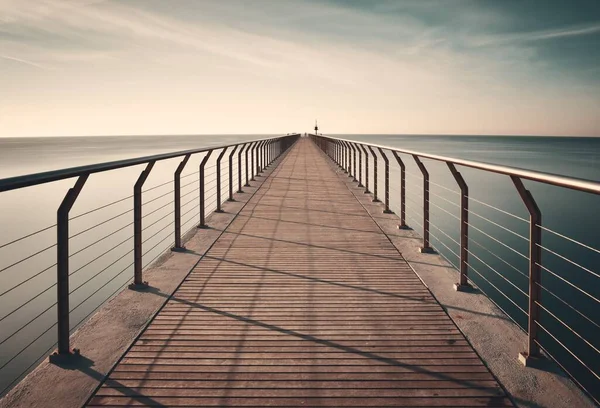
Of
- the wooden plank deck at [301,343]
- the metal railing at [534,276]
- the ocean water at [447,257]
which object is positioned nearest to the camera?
the wooden plank deck at [301,343]

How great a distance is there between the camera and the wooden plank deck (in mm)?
2160

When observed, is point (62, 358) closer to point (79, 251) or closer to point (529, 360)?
point (79, 251)

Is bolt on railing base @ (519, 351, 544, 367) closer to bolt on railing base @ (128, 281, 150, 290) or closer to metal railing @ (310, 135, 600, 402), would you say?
metal railing @ (310, 135, 600, 402)

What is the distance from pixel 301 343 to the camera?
2660mm

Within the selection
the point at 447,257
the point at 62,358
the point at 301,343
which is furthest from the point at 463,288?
the point at 447,257

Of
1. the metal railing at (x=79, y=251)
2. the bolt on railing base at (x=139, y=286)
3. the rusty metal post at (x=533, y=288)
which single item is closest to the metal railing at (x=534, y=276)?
the rusty metal post at (x=533, y=288)

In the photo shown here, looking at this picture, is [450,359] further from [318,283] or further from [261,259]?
[261,259]

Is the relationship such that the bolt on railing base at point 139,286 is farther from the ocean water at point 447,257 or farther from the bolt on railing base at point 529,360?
the bolt on railing base at point 529,360

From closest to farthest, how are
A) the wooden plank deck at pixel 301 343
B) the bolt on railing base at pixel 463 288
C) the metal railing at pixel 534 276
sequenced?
the wooden plank deck at pixel 301 343 → the metal railing at pixel 534 276 → the bolt on railing base at pixel 463 288

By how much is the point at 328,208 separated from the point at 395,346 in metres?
5.01

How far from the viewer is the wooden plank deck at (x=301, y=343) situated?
2160 mm

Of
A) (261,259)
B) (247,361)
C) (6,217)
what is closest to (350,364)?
(247,361)

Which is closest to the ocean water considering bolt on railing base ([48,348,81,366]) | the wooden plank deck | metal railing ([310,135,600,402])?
metal railing ([310,135,600,402])

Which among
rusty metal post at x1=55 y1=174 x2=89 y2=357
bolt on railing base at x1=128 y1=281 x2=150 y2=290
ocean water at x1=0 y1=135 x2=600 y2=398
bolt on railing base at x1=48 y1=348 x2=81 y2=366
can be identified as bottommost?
ocean water at x1=0 y1=135 x2=600 y2=398
